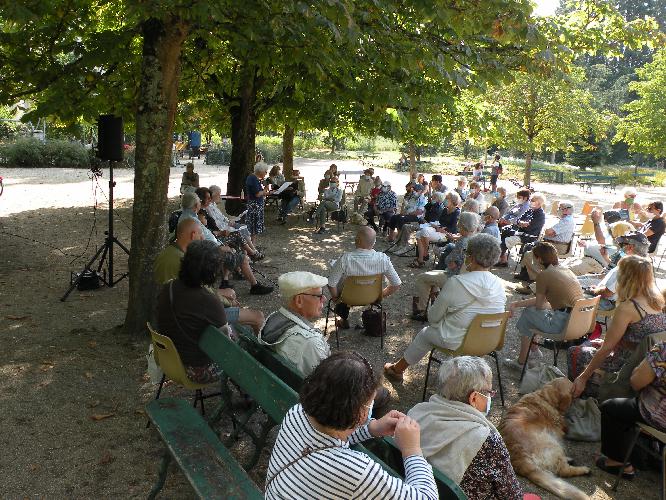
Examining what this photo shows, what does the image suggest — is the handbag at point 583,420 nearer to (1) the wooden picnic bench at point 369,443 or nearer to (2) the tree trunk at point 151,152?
(1) the wooden picnic bench at point 369,443

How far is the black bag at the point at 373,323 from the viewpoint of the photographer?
6406mm

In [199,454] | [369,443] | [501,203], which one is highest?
[501,203]

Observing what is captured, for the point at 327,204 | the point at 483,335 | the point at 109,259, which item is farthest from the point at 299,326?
the point at 327,204

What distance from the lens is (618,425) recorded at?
155 inches

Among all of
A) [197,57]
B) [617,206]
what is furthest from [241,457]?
[617,206]

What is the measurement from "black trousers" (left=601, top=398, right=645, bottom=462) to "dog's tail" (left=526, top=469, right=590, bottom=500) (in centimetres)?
49

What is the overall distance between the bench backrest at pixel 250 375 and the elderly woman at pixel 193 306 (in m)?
0.10

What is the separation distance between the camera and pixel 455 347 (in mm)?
4664

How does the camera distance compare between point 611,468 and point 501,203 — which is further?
point 501,203

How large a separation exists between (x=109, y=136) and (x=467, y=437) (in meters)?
6.04

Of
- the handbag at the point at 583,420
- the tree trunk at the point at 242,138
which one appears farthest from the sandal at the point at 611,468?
the tree trunk at the point at 242,138

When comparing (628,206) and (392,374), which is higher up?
(628,206)

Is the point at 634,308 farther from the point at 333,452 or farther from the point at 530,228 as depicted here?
the point at 530,228

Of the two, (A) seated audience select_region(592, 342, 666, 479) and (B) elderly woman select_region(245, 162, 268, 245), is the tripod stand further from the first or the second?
(A) seated audience select_region(592, 342, 666, 479)
